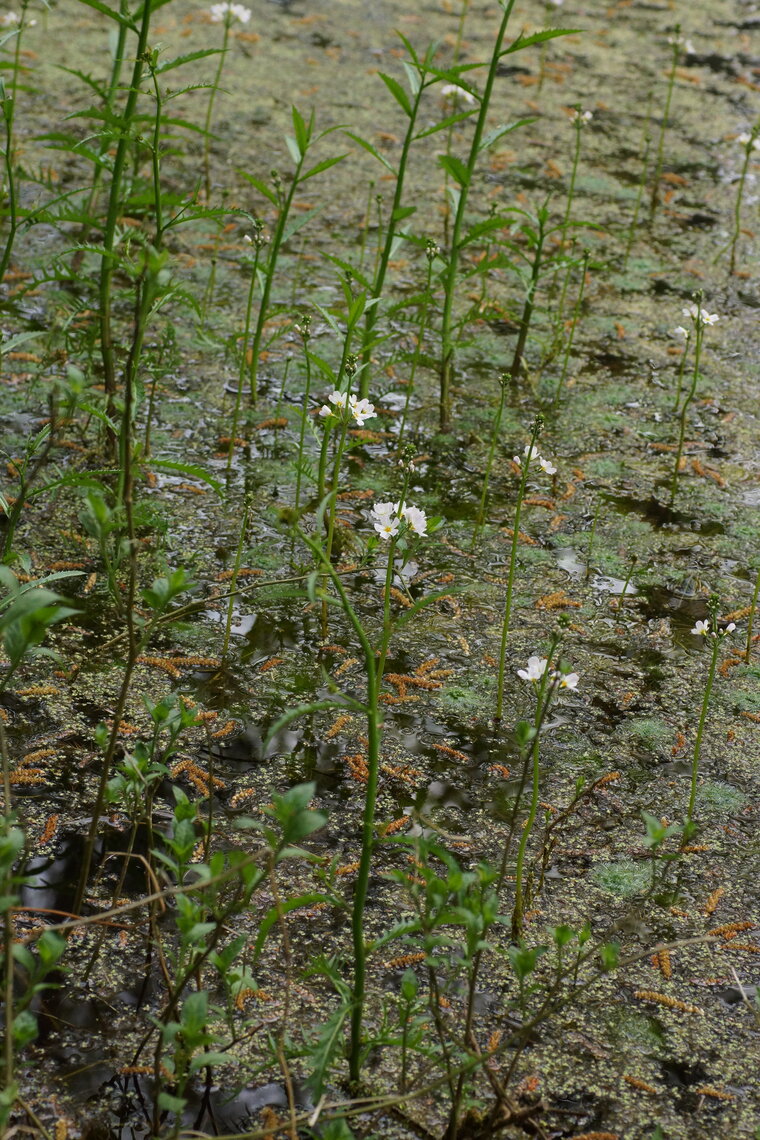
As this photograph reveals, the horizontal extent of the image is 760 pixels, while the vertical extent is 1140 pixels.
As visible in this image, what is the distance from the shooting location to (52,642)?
109 inches

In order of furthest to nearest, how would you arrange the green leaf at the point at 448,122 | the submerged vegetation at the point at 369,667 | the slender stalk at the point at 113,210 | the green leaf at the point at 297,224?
the green leaf at the point at 297,224, the green leaf at the point at 448,122, the slender stalk at the point at 113,210, the submerged vegetation at the point at 369,667

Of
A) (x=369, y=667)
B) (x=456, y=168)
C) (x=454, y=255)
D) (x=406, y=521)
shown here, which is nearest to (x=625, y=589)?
(x=406, y=521)

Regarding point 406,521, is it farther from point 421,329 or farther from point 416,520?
point 421,329

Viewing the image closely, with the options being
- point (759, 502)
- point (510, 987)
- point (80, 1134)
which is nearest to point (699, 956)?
point (510, 987)

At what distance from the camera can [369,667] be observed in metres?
1.77

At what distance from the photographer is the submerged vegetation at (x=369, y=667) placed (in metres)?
1.82

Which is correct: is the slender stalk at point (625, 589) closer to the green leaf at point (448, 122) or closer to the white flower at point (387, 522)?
the white flower at point (387, 522)

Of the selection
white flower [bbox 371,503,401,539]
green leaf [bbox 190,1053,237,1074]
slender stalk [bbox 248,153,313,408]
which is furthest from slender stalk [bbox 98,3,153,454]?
green leaf [bbox 190,1053,237,1074]

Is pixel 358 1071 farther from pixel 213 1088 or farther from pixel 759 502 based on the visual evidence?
pixel 759 502

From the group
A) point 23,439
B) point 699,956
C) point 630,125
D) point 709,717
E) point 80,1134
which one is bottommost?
point 80,1134

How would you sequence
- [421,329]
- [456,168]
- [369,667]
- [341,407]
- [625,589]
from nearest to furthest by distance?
1. [369,667]
2. [341,407]
3. [625,589]
4. [421,329]
5. [456,168]

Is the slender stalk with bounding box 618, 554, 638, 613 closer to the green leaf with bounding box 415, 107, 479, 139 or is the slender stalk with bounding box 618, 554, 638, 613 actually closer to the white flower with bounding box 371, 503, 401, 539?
the white flower with bounding box 371, 503, 401, 539

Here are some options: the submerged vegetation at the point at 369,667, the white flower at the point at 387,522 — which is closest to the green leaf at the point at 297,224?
the submerged vegetation at the point at 369,667

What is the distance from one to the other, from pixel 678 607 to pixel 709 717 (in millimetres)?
461
